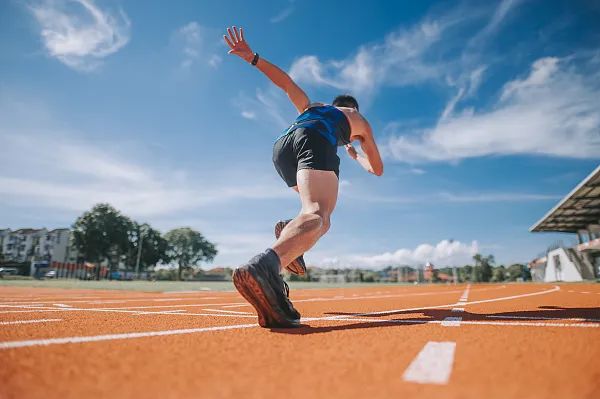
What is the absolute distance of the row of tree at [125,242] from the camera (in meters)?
62.0

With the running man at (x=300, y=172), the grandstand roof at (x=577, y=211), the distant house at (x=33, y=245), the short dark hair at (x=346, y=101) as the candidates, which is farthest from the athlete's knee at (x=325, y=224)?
the distant house at (x=33, y=245)

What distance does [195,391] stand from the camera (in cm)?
85

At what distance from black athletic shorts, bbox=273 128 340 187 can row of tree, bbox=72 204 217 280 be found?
70.0 meters

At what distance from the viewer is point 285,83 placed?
2885 mm

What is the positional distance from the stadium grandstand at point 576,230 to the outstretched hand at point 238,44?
38388mm

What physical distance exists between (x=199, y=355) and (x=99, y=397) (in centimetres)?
47

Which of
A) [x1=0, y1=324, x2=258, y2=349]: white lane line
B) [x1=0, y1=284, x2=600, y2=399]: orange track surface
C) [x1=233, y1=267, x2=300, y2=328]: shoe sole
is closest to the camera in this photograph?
[x1=0, y1=284, x2=600, y2=399]: orange track surface

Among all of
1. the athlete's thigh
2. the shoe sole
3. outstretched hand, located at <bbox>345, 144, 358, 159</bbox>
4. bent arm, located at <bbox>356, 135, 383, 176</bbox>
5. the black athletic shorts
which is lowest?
the shoe sole

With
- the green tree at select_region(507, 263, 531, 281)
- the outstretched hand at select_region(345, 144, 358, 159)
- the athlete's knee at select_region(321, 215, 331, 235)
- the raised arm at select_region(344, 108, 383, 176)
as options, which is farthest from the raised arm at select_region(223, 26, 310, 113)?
the green tree at select_region(507, 263, 531, 281)

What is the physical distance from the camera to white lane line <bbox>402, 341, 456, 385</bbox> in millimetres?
942

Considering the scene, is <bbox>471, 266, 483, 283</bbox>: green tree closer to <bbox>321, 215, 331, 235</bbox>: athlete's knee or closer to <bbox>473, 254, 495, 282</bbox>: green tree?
<bbox>473, 254, 495, 282</bbox>: green tree

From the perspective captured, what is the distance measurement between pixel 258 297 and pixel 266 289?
7 cm

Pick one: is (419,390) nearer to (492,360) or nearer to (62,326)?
(492,360)

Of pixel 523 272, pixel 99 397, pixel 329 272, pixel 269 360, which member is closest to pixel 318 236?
pixel 269 360
